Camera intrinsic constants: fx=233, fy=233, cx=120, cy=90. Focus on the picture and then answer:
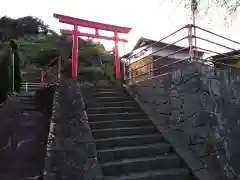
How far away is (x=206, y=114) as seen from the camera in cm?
382

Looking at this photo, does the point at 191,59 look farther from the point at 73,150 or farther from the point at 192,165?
the point at 73,150

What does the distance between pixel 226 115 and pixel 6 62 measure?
24.1 ft

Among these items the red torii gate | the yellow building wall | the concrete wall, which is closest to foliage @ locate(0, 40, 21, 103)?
the red torii gate

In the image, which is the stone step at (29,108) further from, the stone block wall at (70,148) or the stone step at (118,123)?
the stone block wall at (70,148)

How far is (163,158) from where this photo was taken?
393 cm

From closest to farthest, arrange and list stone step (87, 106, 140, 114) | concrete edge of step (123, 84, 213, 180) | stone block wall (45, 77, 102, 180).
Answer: stone block wall (45, 77, 102, 180) → concrete edge of step (123, 84, 213, 180) → stone step (87, 106, 140, 114)

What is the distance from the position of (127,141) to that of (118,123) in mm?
716

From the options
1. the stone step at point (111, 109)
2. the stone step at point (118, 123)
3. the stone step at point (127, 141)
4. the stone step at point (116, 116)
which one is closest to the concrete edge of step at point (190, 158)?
the stone step at point (127, 141)

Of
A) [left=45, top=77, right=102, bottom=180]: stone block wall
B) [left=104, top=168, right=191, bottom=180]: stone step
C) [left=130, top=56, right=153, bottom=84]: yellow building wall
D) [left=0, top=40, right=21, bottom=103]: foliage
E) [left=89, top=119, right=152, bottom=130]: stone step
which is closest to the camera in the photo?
[left=45, top=77, right=102, bottom=180]: stone block wall

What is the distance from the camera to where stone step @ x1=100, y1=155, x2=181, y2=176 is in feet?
11.9

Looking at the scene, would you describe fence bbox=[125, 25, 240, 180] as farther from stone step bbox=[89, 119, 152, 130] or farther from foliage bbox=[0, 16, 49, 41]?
foliage bbox=[0, 16, 49, 41]

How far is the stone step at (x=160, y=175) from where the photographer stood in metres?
3.47

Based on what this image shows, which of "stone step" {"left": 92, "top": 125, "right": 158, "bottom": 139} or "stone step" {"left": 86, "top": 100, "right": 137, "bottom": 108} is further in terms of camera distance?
"stone step" {"left": 86, "top": 100, "right": 137, "bottom": 108}

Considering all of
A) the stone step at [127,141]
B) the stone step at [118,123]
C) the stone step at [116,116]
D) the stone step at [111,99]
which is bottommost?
the stone step at [127,141]
